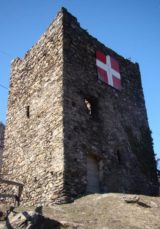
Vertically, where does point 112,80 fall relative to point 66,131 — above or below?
above

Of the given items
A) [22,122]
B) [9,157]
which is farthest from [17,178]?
[22,122]

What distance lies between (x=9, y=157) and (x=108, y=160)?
145 inches

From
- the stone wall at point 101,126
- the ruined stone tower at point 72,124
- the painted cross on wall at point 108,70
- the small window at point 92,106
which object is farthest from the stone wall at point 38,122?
the painted cross on wall at point 108,70

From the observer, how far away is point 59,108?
32.3 feet

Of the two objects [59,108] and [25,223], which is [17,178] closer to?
[59,108]

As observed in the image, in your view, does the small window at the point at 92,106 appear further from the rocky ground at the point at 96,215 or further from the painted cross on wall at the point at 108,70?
the rocky ground at the point at 96,215

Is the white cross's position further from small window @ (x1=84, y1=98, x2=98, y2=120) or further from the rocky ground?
the rocky ground

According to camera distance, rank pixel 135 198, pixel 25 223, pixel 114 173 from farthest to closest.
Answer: pixel 114 173 < pixel 135 198 < pixel 25 223

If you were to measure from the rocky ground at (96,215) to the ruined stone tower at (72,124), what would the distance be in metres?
0.79

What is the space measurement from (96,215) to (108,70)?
643cm

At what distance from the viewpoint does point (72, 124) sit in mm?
9727

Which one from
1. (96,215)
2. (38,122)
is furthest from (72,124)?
(96,215)

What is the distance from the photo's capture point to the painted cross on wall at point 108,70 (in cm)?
1199

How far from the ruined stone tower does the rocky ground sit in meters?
0.79
